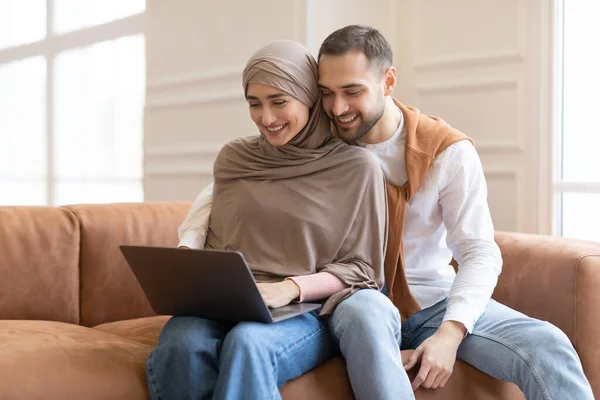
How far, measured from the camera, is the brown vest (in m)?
1.85

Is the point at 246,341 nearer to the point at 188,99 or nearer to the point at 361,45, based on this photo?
the point at 361,45

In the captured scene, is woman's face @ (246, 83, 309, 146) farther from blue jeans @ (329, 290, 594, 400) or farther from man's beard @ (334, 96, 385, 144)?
blue jeans @ (329, 290, 594, 400)

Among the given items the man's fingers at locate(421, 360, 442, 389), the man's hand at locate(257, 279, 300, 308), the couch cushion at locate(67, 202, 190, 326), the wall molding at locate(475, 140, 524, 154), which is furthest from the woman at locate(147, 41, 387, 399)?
the wall molding at locate(475, 140, 524, 154)

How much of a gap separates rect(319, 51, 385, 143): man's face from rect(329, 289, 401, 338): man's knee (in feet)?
1.45

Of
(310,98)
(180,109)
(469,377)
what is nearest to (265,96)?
(310,98)

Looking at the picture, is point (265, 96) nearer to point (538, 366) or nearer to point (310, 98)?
point (310, 98)

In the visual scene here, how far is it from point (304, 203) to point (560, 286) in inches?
27.4

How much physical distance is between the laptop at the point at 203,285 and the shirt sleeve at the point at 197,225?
0.78 ft

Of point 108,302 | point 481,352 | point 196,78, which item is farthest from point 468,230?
point 196,78

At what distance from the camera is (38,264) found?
7.07 feet

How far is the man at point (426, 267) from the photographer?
158 cm

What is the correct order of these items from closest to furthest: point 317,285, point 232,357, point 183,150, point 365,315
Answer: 1. point 232,357
2. point 365,315
3. point 317,285
4. point 183,150

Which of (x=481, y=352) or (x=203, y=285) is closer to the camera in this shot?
(x=203, y=285)

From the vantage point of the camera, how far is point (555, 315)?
6.30 ft
